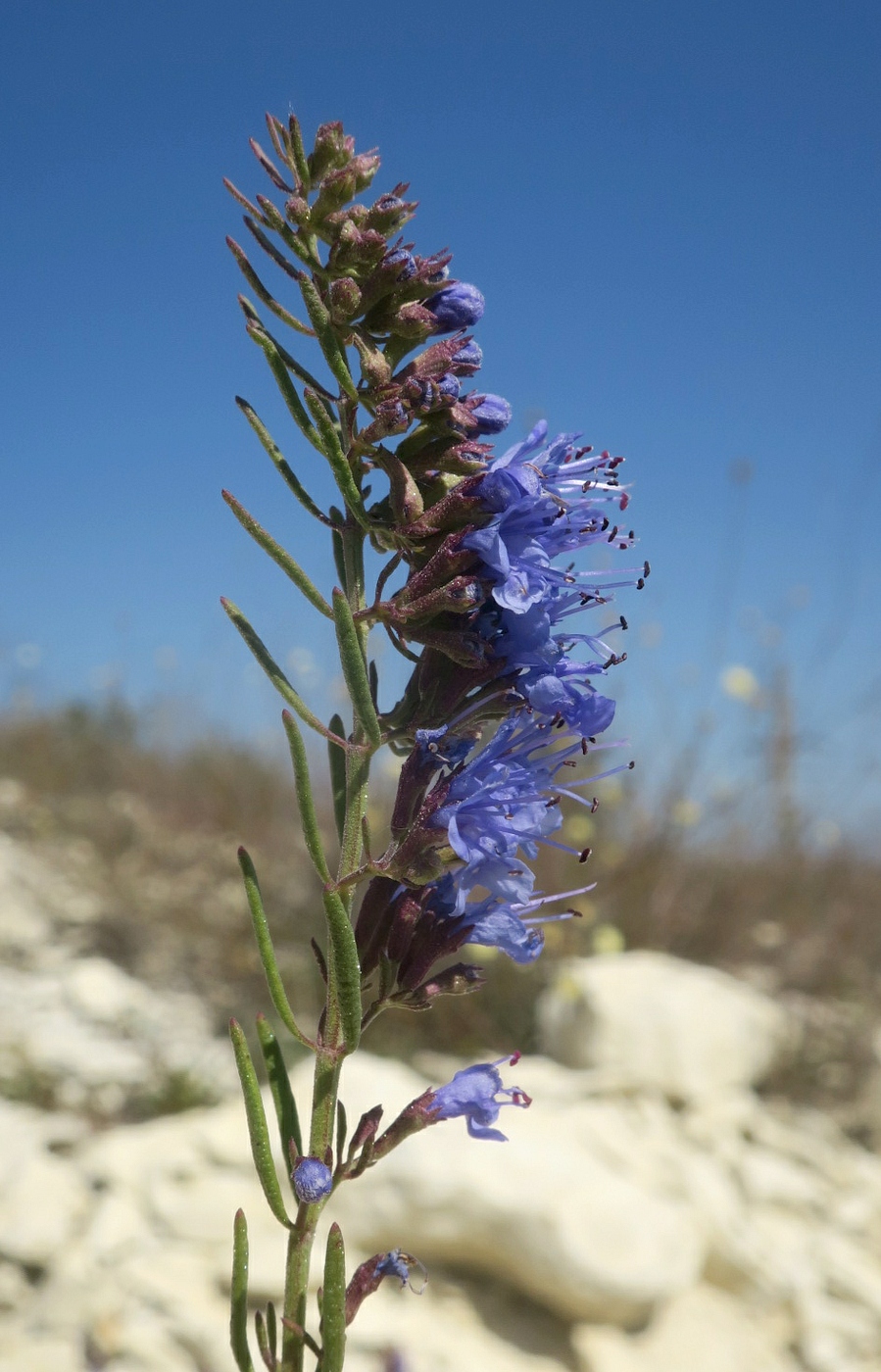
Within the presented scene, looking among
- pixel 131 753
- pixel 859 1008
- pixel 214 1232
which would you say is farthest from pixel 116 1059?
pixel 131 753

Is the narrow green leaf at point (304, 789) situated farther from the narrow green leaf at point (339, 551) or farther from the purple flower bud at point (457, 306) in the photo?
the purple flower bud at point (457, 306)

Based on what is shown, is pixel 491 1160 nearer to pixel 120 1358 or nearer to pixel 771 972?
pixel 120 1358

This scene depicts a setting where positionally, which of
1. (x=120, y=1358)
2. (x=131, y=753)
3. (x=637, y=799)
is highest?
(x=131, y=753)

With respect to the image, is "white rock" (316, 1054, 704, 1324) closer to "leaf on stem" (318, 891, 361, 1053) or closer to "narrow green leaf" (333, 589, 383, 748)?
"leaf on stem" (318, 891, 361, 1053)

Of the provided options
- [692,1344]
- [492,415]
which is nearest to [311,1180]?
[492,415]

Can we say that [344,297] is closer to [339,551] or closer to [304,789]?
[339,551]
